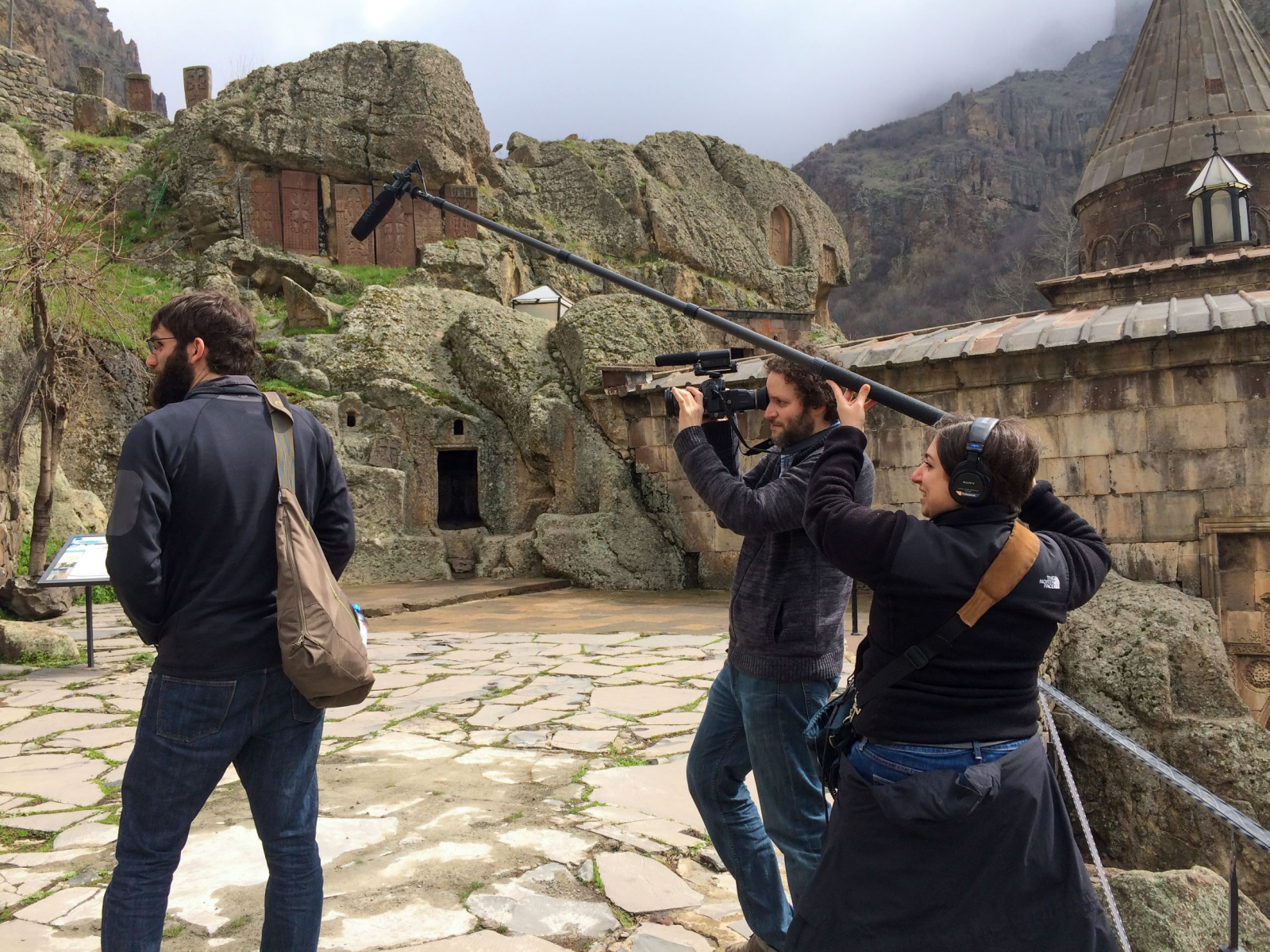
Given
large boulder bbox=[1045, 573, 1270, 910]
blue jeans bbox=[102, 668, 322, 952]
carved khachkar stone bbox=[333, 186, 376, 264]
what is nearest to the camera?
blue jeans bbox=[102, 668, 322, 952]

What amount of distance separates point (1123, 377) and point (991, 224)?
53362 mm

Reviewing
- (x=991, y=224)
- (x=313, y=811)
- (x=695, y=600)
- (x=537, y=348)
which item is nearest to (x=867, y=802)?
(x=313, y=811)

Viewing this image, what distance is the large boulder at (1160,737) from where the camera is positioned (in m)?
5.28

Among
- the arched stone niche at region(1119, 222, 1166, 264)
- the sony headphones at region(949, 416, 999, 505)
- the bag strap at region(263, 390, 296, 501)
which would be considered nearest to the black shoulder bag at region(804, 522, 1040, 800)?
the sony headphones at region(949, 416, 999, 505)

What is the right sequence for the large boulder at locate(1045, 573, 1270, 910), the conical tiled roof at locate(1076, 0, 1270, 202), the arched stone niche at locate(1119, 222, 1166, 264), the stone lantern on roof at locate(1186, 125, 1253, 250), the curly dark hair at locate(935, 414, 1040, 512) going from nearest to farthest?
the curly dark hair at locate(935, 414, 1040, 512), the large boulder at locate(1045, 573, 1270, 910), the stone lantern on roof at locate(1186, 125, 1253, 250), the arched stone niche at locate(1119, 222, 1166, 264), the conical tiled roof at locate(1076, 0, 1270, 202)

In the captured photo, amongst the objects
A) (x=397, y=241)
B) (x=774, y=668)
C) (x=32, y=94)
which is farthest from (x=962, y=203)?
(x=774, y=668)

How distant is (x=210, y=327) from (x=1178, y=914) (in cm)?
328

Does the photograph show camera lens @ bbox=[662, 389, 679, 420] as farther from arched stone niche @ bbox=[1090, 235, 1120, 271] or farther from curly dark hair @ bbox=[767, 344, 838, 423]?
arched stone niche @ bbox=[1090, 235, 1120, 271]

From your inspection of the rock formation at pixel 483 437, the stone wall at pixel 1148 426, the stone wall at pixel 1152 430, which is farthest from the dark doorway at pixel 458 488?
the stone wall at pixel 1152 430

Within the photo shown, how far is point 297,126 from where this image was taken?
786 inches

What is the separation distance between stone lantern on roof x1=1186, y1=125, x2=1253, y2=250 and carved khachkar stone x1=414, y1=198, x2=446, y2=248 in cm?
1521

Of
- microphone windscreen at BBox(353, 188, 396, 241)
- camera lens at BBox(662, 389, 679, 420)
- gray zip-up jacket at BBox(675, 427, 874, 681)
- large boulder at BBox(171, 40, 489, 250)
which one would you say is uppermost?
large boulder at BBox(171, 40, 489, 250)

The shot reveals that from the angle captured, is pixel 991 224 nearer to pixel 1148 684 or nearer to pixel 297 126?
pixel 297 126

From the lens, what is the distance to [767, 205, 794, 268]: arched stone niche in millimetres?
27953
